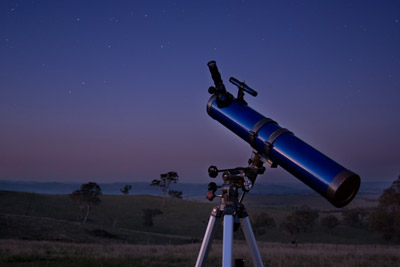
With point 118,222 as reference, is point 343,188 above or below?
above

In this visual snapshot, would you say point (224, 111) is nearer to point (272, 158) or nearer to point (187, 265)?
point (272, 158)

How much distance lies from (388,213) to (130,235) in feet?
94.6

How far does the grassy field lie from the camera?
15612 mm

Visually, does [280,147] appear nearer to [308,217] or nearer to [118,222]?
[308,217]

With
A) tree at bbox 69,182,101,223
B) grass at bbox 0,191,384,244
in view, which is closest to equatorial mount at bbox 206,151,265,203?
grass at bbox 0,191,384,244

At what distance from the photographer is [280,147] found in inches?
174

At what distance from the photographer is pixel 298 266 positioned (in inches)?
491

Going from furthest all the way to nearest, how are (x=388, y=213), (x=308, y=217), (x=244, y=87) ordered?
1. (x=308, y=217)
2. (x=388, y=213)
3. (x=244, y=87)

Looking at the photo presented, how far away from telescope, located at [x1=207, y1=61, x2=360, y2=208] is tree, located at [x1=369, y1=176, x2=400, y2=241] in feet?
113

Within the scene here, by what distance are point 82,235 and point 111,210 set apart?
1324 inches

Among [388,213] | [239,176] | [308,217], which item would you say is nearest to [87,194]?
[308,217]

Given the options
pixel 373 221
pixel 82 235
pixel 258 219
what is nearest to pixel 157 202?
pixel 258 219

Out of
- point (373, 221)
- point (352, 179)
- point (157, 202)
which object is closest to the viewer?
point (352, 179)

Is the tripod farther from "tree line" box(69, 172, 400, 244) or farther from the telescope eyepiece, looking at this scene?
"tree line" box(69, 172, 400, 244)
